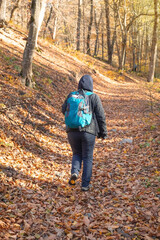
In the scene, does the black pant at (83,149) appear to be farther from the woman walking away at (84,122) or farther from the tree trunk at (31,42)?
the tree trunk at (31,42)

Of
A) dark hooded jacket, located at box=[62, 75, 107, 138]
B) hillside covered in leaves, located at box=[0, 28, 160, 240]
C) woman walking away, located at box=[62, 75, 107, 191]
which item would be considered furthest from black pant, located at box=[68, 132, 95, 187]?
hillside covered in leaves, located at box=[0, 28, 160, 240]

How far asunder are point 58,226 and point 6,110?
4.30m

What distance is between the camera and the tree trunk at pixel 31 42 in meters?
9.27

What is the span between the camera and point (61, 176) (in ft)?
19.0

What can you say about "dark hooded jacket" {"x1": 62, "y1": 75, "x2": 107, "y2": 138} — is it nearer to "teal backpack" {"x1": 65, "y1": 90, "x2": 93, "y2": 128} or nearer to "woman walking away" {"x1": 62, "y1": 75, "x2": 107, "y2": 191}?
"woman walking away" {"x1": 62, "y1": 75, "x2": 107, "y2": 191}

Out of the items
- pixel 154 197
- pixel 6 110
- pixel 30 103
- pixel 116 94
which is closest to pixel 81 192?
pixel 154 197

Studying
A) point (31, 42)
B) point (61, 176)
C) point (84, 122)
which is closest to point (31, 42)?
point (31, 42)

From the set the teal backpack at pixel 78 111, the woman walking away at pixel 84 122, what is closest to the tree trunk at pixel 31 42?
the woman walking away at pixel 84 122

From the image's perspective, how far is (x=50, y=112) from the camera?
978cm

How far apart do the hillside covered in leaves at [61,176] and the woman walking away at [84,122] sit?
2.35ft

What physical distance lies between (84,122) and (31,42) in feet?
20.8

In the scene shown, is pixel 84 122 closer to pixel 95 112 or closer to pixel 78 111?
pixel 78 111

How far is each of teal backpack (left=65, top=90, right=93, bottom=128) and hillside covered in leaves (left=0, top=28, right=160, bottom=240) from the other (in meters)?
1.59

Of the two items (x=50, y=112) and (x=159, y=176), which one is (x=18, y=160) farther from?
(x=50, y=112)
